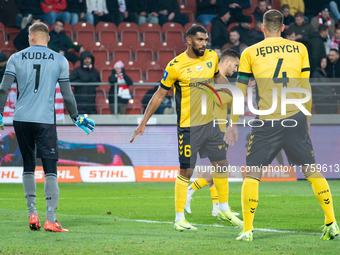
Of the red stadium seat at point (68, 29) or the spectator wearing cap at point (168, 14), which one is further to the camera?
the spectator wearing cap at point (168, 14)

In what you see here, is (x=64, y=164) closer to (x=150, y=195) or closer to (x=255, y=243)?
(x=150, y=195)

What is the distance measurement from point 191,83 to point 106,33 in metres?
12.2

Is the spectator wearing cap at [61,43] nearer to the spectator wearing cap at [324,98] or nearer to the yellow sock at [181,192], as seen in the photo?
the spectator wearing cap at [324,98]

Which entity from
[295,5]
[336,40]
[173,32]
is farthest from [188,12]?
[336,40]

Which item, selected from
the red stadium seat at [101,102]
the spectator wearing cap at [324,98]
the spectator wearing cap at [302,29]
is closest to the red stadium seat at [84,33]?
the red stadium seat at [101,102]

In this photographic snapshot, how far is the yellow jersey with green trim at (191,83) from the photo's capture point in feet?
18.9

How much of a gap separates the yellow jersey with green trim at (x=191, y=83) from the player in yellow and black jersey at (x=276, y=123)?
0.89 meters

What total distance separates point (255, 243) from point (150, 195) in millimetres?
5592

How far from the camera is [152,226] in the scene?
5.97 m

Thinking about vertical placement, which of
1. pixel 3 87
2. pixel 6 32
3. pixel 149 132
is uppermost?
pixel 6 32

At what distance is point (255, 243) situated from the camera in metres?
4.61

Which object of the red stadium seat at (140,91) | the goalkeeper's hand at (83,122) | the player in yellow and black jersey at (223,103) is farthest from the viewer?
the red stadium seat at (140,91)

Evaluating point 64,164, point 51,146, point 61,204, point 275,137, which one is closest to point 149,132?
point 64,164

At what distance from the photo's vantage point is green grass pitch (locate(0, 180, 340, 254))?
4391mm
